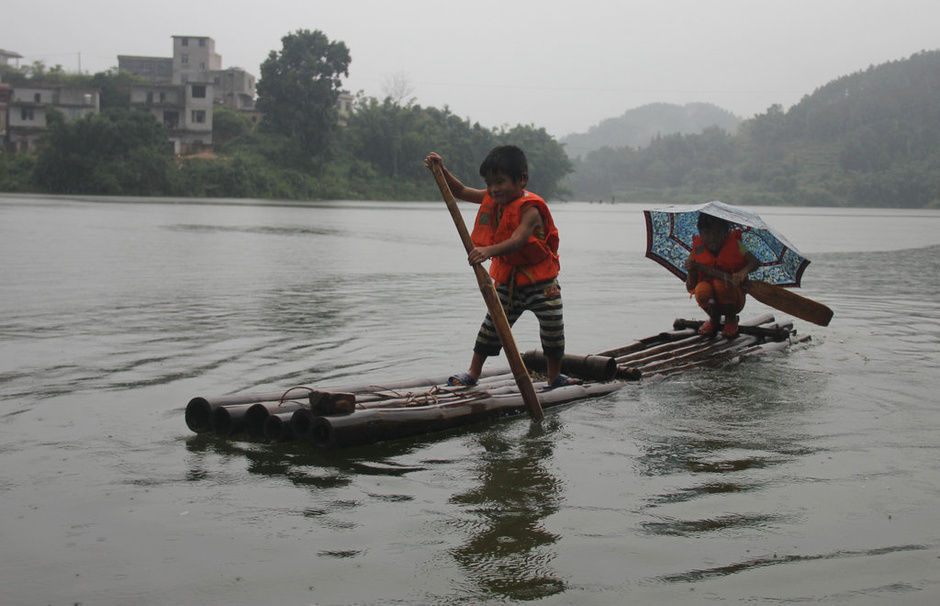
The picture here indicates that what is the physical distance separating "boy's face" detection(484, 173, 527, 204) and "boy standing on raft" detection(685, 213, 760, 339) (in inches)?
109

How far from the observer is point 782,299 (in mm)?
7598

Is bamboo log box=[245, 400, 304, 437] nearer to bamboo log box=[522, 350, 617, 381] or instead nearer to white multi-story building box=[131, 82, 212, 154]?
bamboo log box=[522, 350, 617, 381]

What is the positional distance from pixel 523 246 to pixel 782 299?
10.8ft

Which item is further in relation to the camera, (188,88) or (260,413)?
(188,88)

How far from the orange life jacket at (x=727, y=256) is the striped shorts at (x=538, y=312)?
99.5 inches

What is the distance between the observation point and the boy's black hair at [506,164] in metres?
5.16

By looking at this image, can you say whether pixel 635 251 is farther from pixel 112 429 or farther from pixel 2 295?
pixel 112 429

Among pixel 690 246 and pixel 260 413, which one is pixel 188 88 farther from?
pixel 260 413

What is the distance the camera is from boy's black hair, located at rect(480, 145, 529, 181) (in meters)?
5.16

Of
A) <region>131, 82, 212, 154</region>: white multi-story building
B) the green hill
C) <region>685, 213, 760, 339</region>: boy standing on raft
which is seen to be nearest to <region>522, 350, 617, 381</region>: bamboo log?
<region>685, 213, 760, 339</region>: boy standing on raft

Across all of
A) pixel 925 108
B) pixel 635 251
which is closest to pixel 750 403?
pixel 635 251

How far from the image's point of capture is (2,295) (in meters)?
10.3

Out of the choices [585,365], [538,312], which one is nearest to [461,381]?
[538,312]

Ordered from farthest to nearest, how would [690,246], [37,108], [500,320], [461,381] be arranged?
[37,108] → [690,246] → [461,381] → [500,320]
